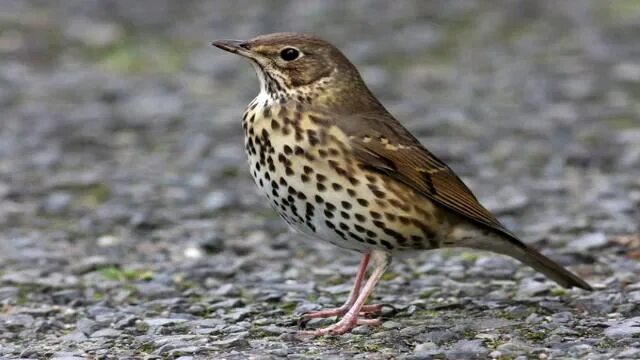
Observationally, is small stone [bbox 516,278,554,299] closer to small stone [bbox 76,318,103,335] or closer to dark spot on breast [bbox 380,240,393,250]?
dark spot on breast [bbox 380,240,393,250]

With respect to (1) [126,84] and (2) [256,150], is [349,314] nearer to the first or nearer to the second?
(2) [256,150]

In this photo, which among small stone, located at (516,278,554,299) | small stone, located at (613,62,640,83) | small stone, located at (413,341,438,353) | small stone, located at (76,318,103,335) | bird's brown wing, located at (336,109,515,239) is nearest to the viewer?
small stone, located at (413,341,438,353)

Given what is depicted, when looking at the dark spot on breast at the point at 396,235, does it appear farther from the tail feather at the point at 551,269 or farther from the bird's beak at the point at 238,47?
the bird's beak at the point at 238,47

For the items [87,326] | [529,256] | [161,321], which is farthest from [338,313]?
[87,326]

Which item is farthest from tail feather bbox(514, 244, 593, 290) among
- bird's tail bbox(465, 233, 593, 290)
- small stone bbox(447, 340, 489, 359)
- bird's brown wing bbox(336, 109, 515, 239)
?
small stone bbox(447, 340, 489, 359)

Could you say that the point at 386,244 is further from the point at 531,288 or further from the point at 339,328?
the point at 531,288

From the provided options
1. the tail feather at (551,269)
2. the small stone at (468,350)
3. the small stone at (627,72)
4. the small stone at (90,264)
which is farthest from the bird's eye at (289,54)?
the small stone at (627,72)

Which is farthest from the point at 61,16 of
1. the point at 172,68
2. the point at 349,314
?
the point at 349,314
